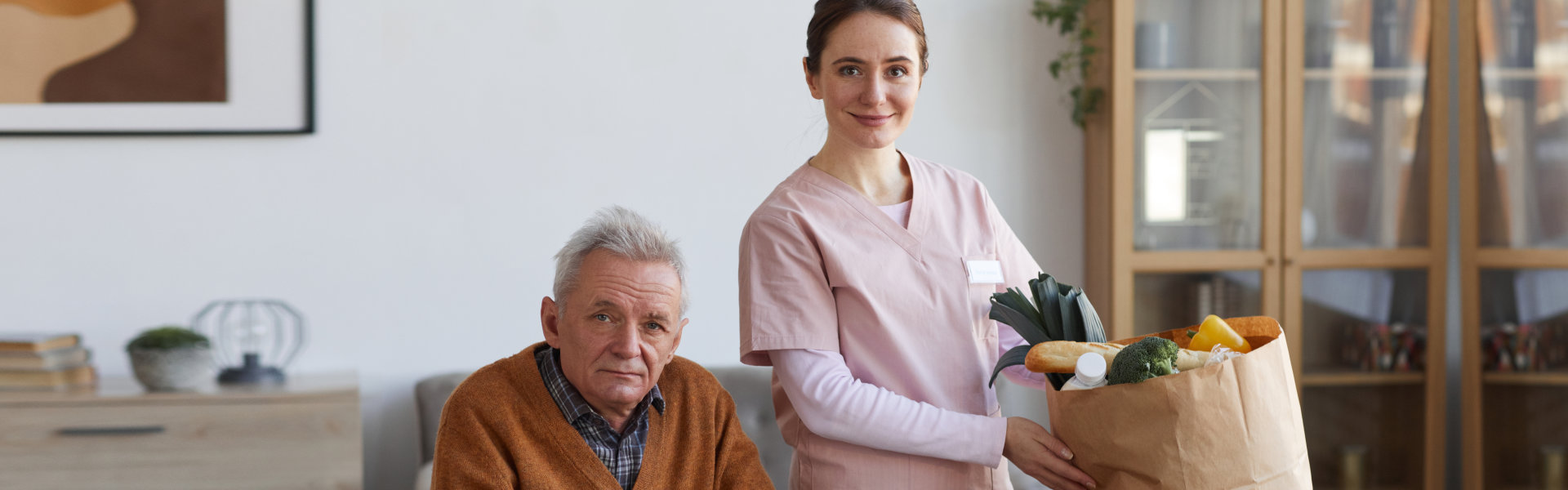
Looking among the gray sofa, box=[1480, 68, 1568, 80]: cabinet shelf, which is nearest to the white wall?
the gray sofa

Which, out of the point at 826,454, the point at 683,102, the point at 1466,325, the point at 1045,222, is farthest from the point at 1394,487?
the point at 826,454

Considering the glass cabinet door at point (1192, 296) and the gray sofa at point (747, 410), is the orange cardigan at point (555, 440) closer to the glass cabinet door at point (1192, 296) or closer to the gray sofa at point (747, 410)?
A: the gray sofa at point (747, 410)

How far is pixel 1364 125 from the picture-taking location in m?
3.10

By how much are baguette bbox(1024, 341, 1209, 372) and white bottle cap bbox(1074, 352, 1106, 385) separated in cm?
2

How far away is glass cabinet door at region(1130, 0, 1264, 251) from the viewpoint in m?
3.03

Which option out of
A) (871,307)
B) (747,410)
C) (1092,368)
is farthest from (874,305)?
(747,410)

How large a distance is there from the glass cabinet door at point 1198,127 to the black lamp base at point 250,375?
2.36m

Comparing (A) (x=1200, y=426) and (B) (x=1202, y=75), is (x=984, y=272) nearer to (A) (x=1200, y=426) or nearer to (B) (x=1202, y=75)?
(A) (x=1200, y=426)

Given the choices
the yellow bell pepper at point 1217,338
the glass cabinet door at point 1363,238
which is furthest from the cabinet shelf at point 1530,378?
the yellow bell pepper at point 1217,338

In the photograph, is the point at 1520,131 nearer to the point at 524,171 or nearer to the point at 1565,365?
the point at 1565,365

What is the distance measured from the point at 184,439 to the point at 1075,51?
262 cm

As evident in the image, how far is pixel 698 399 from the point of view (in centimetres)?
153

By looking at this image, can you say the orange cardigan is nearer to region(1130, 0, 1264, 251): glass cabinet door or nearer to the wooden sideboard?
the wooden sideboard

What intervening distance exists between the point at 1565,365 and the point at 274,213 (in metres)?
3.53
